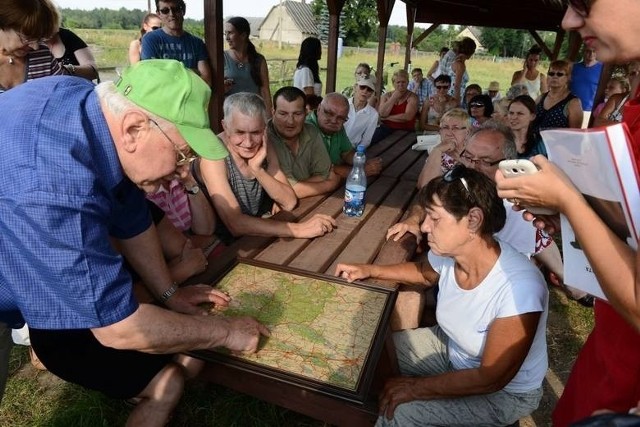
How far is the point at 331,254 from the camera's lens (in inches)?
82.4

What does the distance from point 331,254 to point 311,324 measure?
57cm

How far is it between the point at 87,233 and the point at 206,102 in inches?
21.5

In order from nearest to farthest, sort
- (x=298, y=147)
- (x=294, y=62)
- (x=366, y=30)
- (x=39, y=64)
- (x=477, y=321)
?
(x=477, y=321), (x=39, y=64), (x=298, y=147), (x=294, y=62), (x=366, y=30)

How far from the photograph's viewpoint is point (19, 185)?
104cm

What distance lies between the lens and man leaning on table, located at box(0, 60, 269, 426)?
1.06m

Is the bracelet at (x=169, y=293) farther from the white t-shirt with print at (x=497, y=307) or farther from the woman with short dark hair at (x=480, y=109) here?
the woman with short dark hair at (x=480, y=109)

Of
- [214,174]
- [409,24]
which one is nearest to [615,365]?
[214,174]

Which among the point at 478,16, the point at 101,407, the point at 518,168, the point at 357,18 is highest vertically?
the point at 357,18

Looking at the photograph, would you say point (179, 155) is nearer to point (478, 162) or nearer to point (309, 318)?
point (309, 318)

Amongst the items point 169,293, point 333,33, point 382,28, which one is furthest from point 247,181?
point 382,28

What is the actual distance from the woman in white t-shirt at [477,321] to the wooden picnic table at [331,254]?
0.17 m

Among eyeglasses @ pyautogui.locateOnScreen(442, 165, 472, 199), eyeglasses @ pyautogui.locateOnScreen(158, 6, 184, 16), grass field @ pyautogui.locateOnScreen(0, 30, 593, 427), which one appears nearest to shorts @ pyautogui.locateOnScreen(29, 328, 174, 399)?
grass field @ pyautogui.locateOnScreen(0, 30, 593, 427)

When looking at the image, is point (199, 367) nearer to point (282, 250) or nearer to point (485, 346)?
point (282, 250)

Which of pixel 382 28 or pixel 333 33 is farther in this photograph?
pixel 382 28
